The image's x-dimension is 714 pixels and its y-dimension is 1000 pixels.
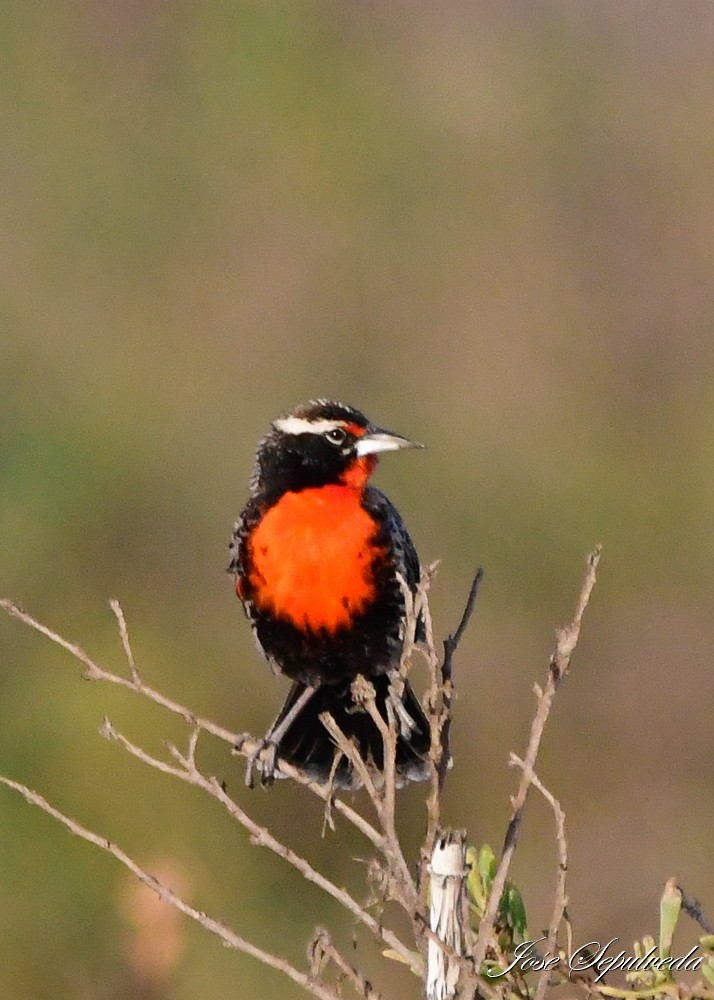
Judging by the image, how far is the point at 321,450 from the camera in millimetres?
4621

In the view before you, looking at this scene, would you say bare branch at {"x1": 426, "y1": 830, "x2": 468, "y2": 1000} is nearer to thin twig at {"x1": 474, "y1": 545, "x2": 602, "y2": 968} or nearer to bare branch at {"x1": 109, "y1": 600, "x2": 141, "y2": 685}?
thin twig at {"x1": 474, "y1": 545, "x2": 602, "y2": 968}

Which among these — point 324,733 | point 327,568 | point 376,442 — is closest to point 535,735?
point 327,568

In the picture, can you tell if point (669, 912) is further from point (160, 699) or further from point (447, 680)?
point (160, 699)

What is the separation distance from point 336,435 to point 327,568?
49cm

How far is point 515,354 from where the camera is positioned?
1094 cm

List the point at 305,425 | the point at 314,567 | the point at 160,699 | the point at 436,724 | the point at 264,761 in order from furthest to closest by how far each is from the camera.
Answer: the point at 305,425 < the point at 264,761 < the point at 314,567 < the point at 160,699 < the point at 436,724

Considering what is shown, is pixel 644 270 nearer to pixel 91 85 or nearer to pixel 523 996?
pixel 91 85

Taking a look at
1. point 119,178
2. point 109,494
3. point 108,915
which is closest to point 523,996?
point 108,915

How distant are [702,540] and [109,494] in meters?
3.74

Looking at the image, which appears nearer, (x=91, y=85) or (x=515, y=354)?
(x=515, y=354)

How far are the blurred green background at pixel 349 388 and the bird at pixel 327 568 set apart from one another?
1661mm

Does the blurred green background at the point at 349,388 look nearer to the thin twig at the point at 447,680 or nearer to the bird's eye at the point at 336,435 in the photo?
the bird's eye at the point at 336,435

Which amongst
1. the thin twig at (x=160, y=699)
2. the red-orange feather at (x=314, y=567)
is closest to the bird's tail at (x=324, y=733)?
the red-orange feather at (x=314, y=567)

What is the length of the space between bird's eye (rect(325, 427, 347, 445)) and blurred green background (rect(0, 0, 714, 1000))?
213 centimetres
